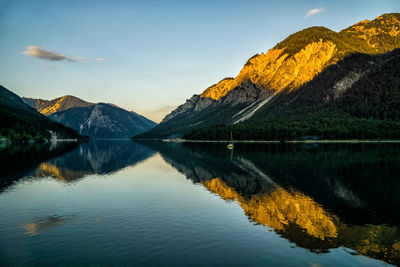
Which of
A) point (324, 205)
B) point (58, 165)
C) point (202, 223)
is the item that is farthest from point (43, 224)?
point (58, 165)

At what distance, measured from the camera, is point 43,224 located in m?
30.2

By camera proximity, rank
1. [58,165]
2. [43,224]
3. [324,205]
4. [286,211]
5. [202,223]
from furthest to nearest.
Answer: [58,165], [324,205], [286,211], [202,223], [43,224]

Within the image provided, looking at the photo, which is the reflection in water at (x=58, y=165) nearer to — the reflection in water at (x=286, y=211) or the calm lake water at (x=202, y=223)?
the calm lake water at (x=202, y=223)

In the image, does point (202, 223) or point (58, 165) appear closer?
point (202, 223)

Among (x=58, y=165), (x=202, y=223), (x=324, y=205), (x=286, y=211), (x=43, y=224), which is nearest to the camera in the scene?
(x=43, y=224)

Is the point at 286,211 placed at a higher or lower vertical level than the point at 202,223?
higher

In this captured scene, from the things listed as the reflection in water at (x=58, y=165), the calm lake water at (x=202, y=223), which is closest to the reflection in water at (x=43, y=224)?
the calm lake water at (x=202, y=223)

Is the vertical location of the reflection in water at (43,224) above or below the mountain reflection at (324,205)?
above

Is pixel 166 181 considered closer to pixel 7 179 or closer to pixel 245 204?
pixel 245 204

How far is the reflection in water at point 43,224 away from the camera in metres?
28.0

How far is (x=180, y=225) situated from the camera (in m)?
30.4

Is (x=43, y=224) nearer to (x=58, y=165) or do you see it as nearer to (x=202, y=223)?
(x=202, y=223)

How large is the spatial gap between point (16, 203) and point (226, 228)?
29.3m

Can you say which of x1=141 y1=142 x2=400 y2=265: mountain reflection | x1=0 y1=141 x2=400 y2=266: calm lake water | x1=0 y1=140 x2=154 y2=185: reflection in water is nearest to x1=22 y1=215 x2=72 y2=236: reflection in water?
x1=0 y1=141 x2=400 y2=266: calm lake water
